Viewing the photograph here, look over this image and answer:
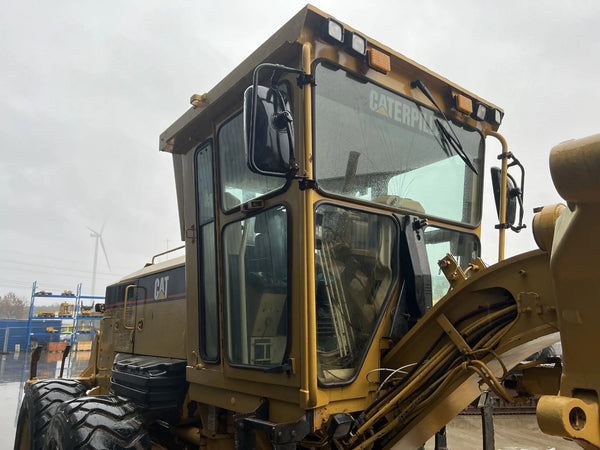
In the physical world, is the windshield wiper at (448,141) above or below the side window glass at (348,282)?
above

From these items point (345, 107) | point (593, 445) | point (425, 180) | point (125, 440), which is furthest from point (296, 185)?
point (125, 440)

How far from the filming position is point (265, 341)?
2.87 meters

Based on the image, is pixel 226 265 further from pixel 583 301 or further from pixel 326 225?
pixel 583 301

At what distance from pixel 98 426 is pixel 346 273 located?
6.57 ft

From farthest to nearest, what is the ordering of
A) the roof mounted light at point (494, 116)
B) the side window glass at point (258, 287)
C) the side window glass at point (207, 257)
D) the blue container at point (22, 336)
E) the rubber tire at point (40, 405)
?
the blue container at point (22, 336) → the rubber tire at point (40, 405) → the roof mounted light at point (494, 116) → the side window glass at point (207, 257) → the side window glass at point (258, 287)

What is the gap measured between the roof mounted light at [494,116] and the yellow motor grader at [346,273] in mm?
25

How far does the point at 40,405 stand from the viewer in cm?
477

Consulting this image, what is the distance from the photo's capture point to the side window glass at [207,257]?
342 centimetres

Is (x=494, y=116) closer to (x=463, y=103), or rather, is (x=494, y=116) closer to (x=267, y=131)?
(x=463, y=103)

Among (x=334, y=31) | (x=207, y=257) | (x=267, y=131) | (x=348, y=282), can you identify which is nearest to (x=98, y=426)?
(x=207, y=257)

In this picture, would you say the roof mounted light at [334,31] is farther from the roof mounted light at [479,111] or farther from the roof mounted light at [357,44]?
the roof mounted light at [479,111]

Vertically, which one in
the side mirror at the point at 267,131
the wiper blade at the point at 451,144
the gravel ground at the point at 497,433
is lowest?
the gravel ground at the point at 497,433

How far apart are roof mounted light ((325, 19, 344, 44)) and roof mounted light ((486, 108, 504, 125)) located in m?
1.53

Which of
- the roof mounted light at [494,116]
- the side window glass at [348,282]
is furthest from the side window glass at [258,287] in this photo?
the roof mounted light at [494,116]
